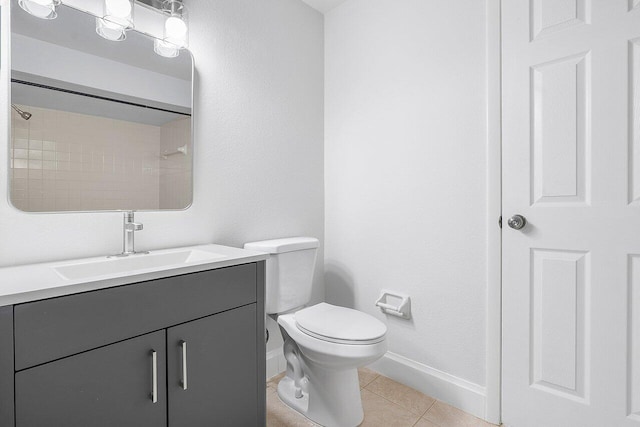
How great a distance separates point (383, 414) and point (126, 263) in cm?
137

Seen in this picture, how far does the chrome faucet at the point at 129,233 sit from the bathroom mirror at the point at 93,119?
0.24 feet

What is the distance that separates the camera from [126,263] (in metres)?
1.26

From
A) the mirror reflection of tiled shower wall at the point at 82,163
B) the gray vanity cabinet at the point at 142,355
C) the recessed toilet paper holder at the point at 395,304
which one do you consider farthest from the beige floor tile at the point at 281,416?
the mirror reflection of tiled shower wall at the point at 82,163

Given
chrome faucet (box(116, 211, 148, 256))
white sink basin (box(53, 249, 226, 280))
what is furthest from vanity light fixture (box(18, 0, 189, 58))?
white sink basin (box(53, 249, 226, 280))

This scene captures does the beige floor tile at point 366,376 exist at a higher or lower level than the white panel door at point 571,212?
lower

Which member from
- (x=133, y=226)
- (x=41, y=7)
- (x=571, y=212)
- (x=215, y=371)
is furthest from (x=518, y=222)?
(x=41, y=7)

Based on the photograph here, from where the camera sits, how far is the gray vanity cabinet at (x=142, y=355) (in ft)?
2.65

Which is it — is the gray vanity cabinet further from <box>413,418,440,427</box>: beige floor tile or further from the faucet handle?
<box>413,418,440,427</box>: beige floor tile

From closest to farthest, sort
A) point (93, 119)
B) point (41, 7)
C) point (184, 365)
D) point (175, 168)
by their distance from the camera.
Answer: point (184, 365) < point (41, 7) < point (93, 119) < point (175, 168)

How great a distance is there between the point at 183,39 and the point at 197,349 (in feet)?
4.37

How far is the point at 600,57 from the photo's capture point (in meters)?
1.24

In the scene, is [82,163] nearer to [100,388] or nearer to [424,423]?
[100,388]

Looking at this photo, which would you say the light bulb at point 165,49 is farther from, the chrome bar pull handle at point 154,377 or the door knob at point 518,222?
the door knob at point 518,222

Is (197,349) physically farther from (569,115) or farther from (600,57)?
(600,57)
